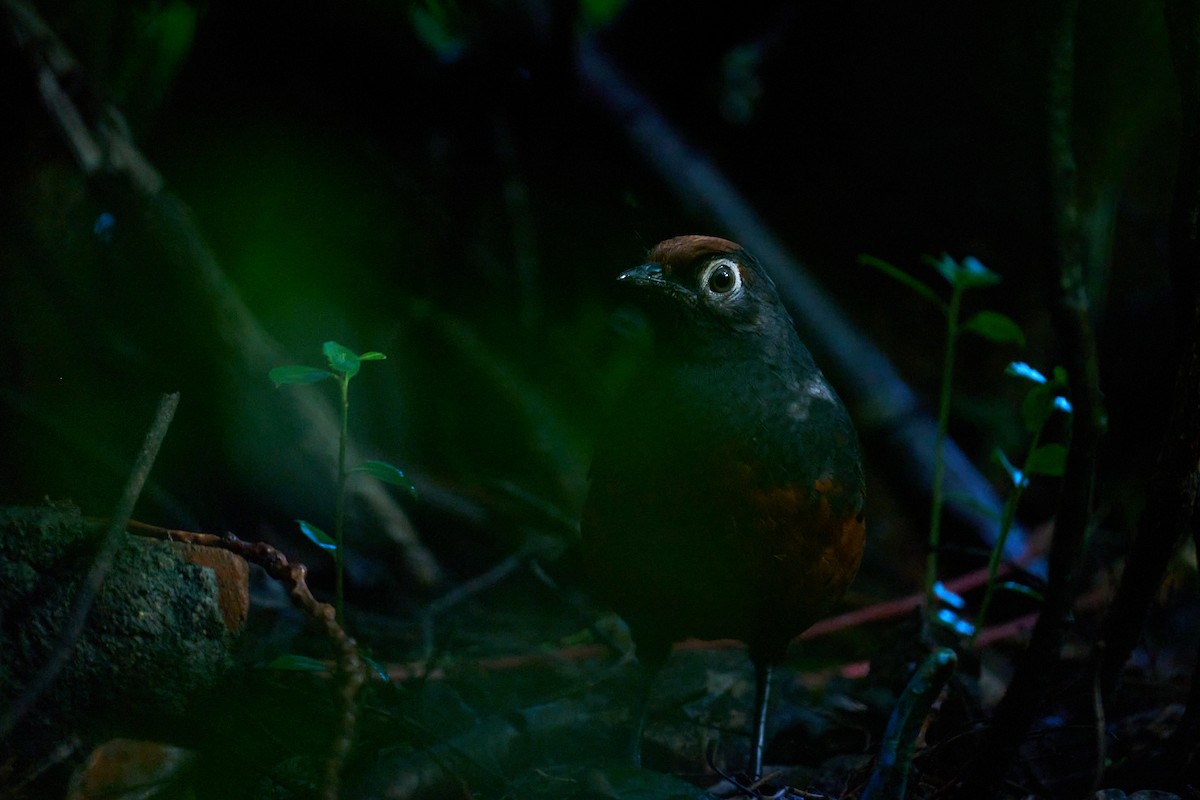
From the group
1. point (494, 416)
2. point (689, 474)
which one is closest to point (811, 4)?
point (494, 416)

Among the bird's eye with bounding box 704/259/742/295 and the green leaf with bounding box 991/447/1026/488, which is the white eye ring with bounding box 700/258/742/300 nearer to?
the bird's eye with bounding box 704/259/742/295

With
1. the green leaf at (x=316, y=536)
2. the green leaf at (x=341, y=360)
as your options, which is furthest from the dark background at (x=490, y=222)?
the green leaf at (x=341, y=360)

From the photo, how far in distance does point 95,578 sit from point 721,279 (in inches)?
64.2

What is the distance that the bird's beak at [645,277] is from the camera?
2496 mm

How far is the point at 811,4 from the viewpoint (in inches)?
212

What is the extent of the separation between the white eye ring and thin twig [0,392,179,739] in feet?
4.41

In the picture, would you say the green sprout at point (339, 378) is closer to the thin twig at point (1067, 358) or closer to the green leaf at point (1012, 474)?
the thin twig at point (1067, 358)

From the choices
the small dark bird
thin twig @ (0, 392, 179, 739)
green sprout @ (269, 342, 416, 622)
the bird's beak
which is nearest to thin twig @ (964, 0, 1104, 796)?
the small dark bird

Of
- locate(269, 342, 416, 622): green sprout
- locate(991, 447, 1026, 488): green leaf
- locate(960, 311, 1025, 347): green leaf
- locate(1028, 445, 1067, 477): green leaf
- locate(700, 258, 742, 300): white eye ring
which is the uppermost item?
locate(960, 311, 1025, 347): green leaf

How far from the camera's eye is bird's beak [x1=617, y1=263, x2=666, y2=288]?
8.19 feet

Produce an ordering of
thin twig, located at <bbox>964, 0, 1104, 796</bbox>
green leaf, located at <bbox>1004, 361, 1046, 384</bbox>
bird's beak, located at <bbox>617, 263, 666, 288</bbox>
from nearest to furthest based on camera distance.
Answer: thin twig, located at <bbox>964, 0, 1104, 796</bbox>
bird's beak, located at <bbox>617, 263, 666, 288</bbox>
green leaf, located at <bbox>1004, 361, 1046, 384</bbox>

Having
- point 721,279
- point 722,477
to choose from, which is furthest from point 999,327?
point 722,477

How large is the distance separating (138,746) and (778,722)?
1.73m

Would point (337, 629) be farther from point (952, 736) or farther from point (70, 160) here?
point (70, 160)
